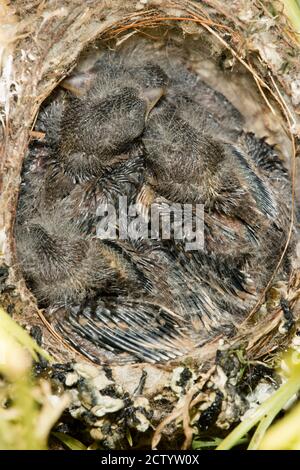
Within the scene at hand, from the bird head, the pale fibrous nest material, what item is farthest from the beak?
the pale fibrous nest material

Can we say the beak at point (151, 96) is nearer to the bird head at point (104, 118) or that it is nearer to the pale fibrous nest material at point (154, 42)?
the bird head at point (104, 118)

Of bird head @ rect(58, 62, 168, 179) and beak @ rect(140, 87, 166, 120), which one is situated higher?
beak @ rect(140, 87, 166, 120)

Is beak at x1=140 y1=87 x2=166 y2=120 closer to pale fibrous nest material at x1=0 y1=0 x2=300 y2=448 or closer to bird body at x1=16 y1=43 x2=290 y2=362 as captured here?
bird body at x1=16 y1=43 x2=290 y2=362

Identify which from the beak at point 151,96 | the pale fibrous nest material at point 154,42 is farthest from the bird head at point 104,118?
the pale fibrous nest material at point 154,42

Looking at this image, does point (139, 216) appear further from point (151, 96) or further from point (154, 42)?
point (154, 42)

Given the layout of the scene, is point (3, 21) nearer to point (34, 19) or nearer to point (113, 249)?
point (34, 19)

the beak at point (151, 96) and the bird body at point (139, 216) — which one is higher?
the beak at point (151, 96)
